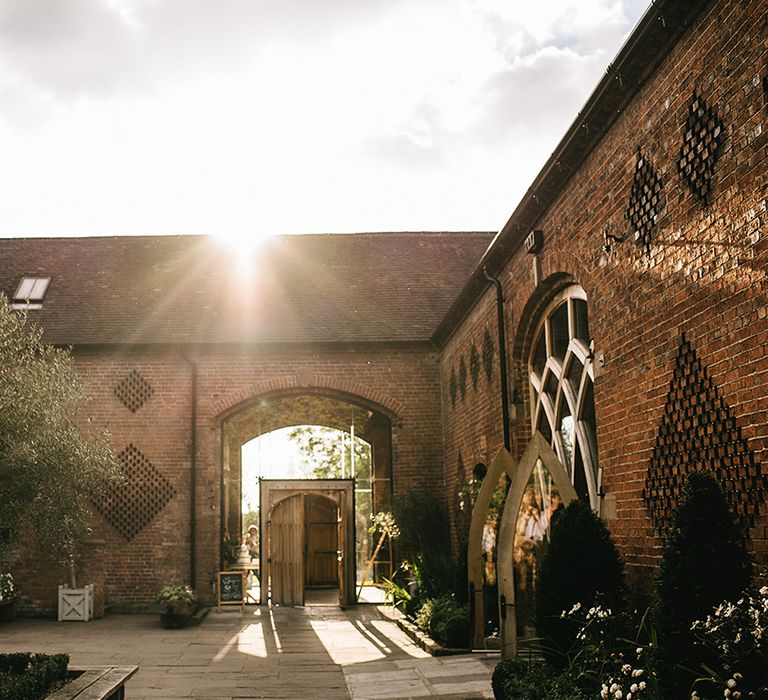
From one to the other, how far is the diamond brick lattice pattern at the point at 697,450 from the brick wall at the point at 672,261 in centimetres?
7

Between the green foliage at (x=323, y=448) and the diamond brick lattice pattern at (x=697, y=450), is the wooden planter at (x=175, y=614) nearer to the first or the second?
the green foliage at (x=323, y=448)

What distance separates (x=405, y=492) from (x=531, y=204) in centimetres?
835

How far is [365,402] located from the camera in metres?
16.7

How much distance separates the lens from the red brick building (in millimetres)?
5281

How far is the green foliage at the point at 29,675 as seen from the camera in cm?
642

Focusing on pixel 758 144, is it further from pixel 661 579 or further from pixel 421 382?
pixel 421 382

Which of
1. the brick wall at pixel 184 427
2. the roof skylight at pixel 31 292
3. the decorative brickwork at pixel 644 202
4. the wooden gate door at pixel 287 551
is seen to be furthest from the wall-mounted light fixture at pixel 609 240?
the roof skylight at pixel 31 292

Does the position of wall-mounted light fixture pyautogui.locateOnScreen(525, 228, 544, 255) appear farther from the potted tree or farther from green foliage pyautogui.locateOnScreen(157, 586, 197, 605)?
green foliage pyautogui.locateOnScreen(157, 586, 197, 605)

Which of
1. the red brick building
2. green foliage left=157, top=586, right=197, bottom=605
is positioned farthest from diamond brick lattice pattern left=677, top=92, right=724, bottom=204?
green foliage left=157, top=586, right=197, bottom=605

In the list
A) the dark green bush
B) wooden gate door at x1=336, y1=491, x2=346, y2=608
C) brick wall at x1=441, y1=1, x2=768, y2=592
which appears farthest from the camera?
wooden gate door at x1=336, y1=491, x2=346, y2=608

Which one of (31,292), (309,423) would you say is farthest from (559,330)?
(31,292)

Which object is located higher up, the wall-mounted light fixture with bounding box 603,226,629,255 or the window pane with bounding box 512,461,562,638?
the wall-mounted light fixture with bounding box 603,226,629,255

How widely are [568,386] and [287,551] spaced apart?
33.4 ft

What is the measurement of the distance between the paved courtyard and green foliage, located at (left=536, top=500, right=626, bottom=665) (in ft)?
4.86
